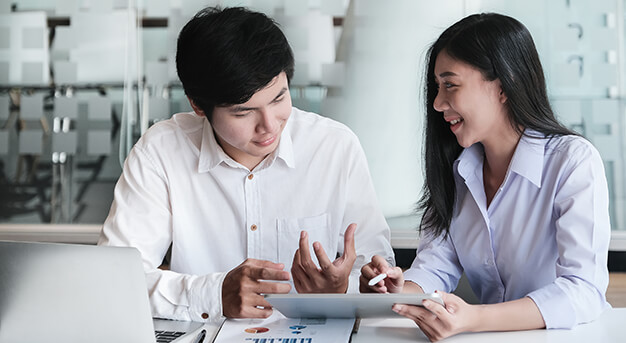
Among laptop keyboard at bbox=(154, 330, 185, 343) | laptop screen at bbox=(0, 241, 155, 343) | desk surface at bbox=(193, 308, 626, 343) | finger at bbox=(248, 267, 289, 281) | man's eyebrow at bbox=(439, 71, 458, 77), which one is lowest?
laptop keyboard at bbox=(154, 330, 185, 343)

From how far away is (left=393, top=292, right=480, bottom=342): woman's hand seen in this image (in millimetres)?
1122

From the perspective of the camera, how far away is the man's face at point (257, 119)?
5.02 ft

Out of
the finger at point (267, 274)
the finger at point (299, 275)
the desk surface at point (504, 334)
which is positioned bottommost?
the desk surface at point (504, 334)

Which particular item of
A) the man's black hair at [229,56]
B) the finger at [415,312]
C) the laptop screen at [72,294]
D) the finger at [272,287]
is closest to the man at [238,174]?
the man's black hair at [229,56]

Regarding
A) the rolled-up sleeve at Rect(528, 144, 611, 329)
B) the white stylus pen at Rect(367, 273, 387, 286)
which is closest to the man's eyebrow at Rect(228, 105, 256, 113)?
the white stylus pen at Rect(367, 273, 387, 286)

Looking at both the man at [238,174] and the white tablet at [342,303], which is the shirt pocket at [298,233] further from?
the white tablet at [342,303]

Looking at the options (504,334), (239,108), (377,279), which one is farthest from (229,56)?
(504,334)

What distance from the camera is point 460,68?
147cm

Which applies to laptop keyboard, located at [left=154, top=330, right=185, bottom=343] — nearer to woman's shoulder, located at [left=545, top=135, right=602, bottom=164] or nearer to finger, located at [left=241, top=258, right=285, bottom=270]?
finger, located at [left=241, top=258, right=285, bottom=270]

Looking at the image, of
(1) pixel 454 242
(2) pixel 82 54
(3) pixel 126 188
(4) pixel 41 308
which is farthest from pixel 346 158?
(2) pixel 82 54

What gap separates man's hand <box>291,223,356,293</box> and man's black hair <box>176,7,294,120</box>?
15.6 inches

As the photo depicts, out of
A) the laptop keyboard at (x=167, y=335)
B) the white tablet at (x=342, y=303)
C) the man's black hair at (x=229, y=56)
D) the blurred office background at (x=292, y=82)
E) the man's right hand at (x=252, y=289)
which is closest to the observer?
the white tablet at (x=342, y=303)

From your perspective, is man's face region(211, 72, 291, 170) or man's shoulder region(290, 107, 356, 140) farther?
man's shoulder region(290, 107, 356, 140)

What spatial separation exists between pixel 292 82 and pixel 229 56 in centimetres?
186
